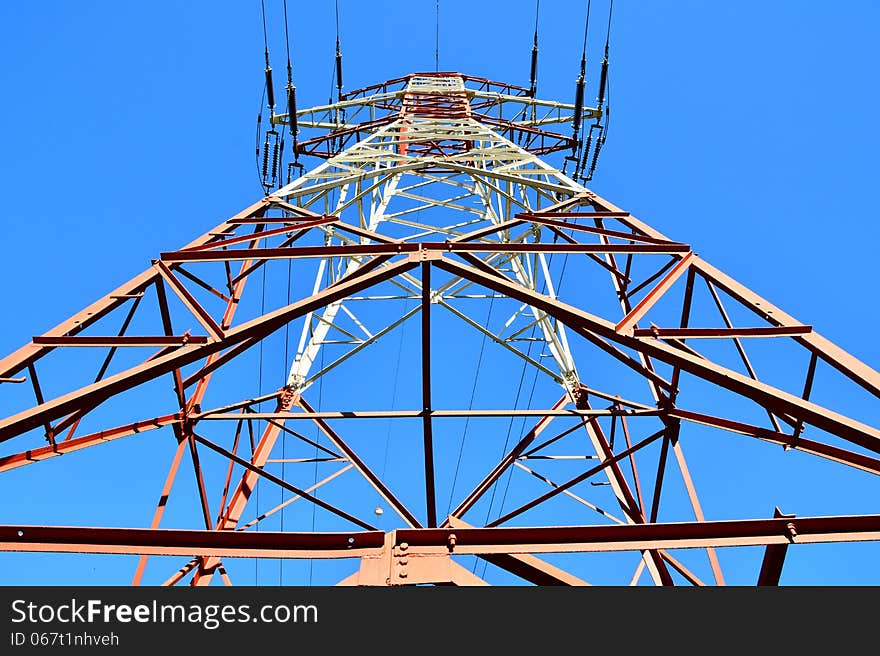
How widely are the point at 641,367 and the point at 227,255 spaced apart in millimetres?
5422

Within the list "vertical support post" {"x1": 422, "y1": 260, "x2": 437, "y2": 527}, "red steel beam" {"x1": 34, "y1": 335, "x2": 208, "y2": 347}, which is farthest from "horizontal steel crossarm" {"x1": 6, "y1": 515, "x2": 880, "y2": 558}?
"vertical support post" {"x1": 422, "y1": 260, "x2": 437, "y2": 527}

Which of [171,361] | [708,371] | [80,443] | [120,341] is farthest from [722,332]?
[80,443]

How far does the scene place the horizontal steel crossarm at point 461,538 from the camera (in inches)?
191

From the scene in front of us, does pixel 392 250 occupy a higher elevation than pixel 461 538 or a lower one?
Answer: higher

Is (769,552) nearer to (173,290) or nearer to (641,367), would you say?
(641,367)

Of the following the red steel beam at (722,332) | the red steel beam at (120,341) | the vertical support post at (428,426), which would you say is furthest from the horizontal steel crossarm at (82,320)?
the red steel beam at (722,332)

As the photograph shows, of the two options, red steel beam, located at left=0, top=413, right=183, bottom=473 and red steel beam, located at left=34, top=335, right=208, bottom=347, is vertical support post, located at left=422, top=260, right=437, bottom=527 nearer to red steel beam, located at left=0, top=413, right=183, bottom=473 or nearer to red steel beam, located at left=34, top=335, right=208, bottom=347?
red steel beam, located at left=34, top=335, right=208, bottom=347

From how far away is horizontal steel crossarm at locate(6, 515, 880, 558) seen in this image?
484 centimetres

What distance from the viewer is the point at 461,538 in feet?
16.4

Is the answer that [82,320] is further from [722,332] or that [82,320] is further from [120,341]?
[722,332]

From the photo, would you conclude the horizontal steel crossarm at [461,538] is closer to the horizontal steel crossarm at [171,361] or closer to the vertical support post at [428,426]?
the horizontal steel crossarm at [171,361]
